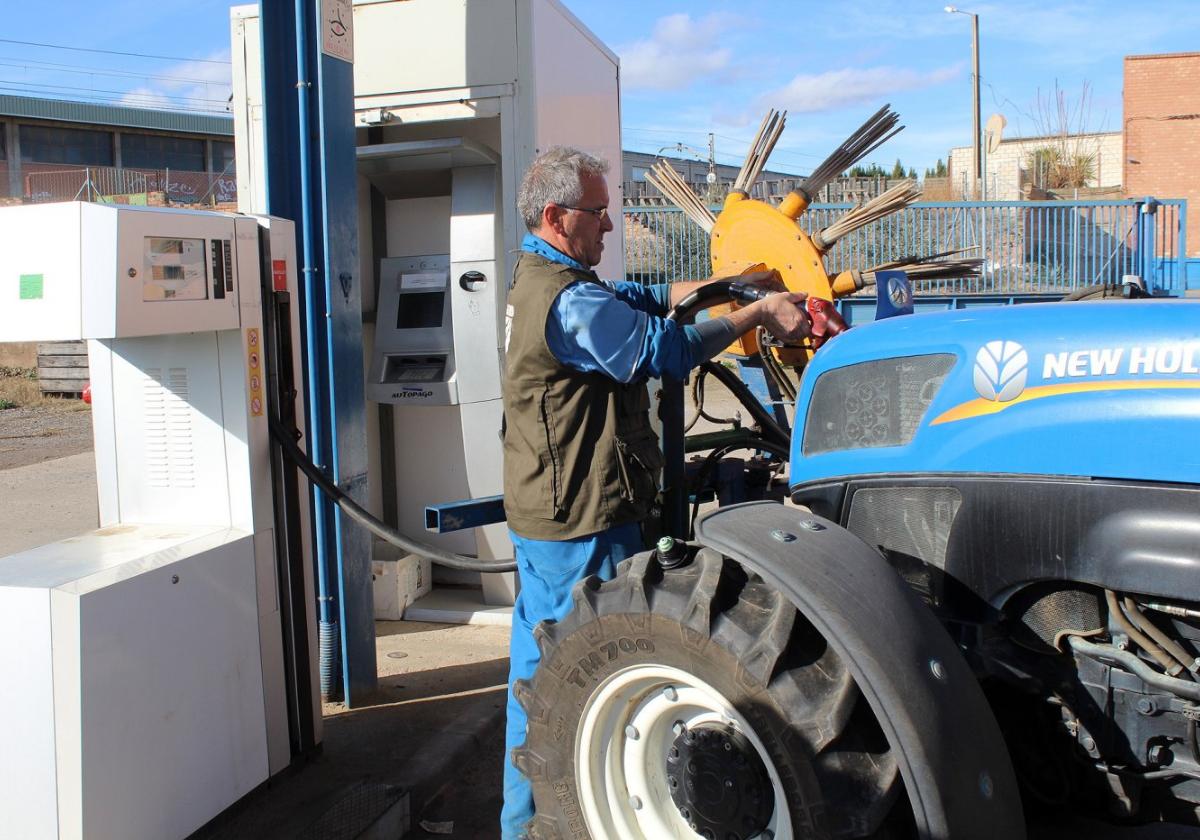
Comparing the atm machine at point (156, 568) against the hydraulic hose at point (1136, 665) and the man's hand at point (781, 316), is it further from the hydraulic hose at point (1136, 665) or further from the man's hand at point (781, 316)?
the hydraulic hose at point (1136, 665)

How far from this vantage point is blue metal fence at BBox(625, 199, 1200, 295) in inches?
559

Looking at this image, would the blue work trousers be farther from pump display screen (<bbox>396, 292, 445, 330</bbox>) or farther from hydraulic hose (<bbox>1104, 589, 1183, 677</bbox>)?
pump display screen (<bbox>396, 292, 445, 330</bbox>)

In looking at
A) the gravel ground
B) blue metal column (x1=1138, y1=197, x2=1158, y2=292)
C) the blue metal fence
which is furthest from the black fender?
blue metal column (x1=1138, y1=197, x2=1158, y2=292)

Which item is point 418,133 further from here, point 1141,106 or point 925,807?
point 1141,106

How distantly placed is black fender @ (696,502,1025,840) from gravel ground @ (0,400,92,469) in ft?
33.5

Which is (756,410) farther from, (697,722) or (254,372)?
(254,372)

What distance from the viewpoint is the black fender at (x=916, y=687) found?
1976 mm

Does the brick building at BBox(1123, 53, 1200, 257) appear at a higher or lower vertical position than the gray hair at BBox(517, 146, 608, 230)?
higher

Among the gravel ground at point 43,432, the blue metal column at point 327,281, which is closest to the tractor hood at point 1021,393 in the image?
the blue metal column at point 327,281

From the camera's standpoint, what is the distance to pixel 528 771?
258 cm

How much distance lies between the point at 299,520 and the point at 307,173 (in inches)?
53.3

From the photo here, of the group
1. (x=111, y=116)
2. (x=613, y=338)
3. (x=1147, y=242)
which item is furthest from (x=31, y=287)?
(x=111, y=116)

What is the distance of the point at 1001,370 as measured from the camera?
7.26 feet

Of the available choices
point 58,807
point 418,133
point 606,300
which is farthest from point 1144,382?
point 418,133
